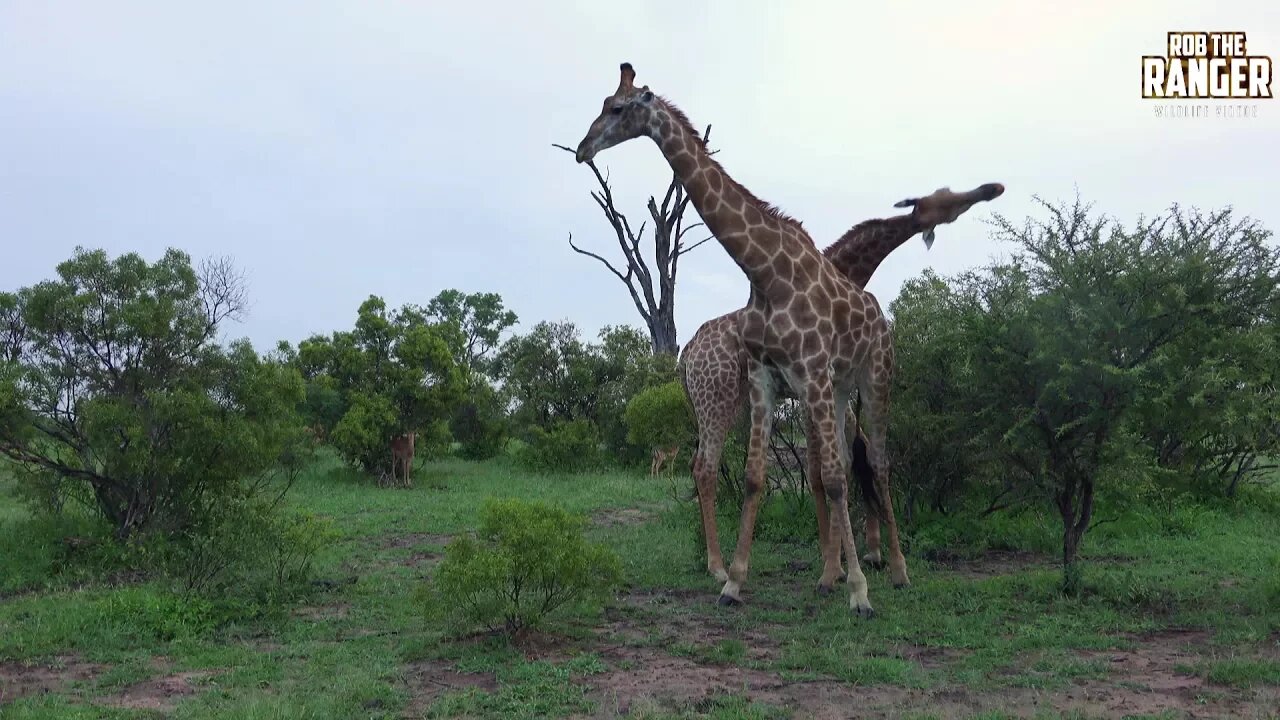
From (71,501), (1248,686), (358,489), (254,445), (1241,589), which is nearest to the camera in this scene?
(1248,686)

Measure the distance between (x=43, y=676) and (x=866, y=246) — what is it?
724 cm

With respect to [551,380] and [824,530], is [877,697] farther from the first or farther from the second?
[551,380]

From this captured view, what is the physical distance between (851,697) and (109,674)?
14.1 feet

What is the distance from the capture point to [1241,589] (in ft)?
25.9

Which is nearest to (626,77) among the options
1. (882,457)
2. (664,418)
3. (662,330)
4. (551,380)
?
(882,457)

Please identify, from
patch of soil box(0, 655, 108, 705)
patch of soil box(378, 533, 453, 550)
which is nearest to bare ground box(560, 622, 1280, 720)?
patch of soil box(0, 655, 108, 705)

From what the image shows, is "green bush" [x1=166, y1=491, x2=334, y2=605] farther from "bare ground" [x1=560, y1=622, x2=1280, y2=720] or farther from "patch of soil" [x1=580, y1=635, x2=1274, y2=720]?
"patch of soil" [x1=580, y1=635, x2=1274, y2=720]

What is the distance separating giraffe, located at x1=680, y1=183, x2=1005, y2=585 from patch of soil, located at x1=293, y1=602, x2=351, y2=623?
3178 millimetres

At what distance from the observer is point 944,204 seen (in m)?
8.71

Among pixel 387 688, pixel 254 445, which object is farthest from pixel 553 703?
pixel 254 445

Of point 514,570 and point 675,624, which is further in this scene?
point 675,624

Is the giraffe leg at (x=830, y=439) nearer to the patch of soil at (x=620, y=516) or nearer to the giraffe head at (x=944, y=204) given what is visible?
the giraffe head at (x=944, y=204)

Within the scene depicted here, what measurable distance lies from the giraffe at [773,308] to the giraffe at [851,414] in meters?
0.62

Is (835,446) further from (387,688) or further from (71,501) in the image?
(71,501)
